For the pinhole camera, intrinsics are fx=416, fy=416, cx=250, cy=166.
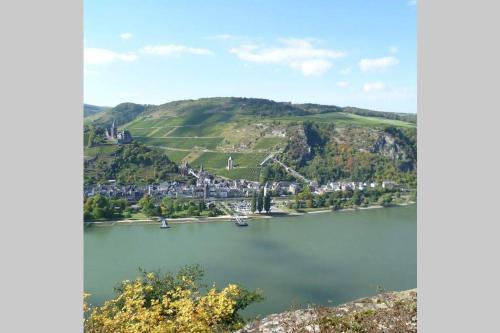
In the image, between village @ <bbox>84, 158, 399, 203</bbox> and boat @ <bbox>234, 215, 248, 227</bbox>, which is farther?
village @ <bbox>84, 158, 399, 203</bbox>

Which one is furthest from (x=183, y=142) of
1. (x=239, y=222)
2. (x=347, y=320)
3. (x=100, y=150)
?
(x=347, y=320)

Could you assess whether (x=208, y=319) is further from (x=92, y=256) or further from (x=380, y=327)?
(x=92, y=256)

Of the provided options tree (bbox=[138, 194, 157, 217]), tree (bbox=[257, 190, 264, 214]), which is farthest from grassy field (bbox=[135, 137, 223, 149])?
tree (bbox=[138, 194, 157, 217])

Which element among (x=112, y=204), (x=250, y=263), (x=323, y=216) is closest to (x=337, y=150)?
(x=323, y=216)

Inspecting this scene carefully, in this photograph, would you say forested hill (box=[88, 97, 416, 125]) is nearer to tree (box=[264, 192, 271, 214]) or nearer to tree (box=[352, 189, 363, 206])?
tree (box=[352, 189, 363, 206])

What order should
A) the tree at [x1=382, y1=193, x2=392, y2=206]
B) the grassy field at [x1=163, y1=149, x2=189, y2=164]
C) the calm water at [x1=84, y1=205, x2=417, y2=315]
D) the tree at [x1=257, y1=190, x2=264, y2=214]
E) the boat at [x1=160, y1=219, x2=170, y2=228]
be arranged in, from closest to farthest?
the calm water at [x1=84, y1=205, x2=417, y2=315] < the boat at [x1=160, y1=219, x2=170, y2=228] < the tree at [x1=257, y1=190, x2=264, y2=214] < the tree at [x1=382, y1=193, x2=392, y2=206] < the grassy field at [x1=163, y1=149, x2=189, y2=164]

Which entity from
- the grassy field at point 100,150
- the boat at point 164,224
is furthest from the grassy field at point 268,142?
the boat at point 164,224
